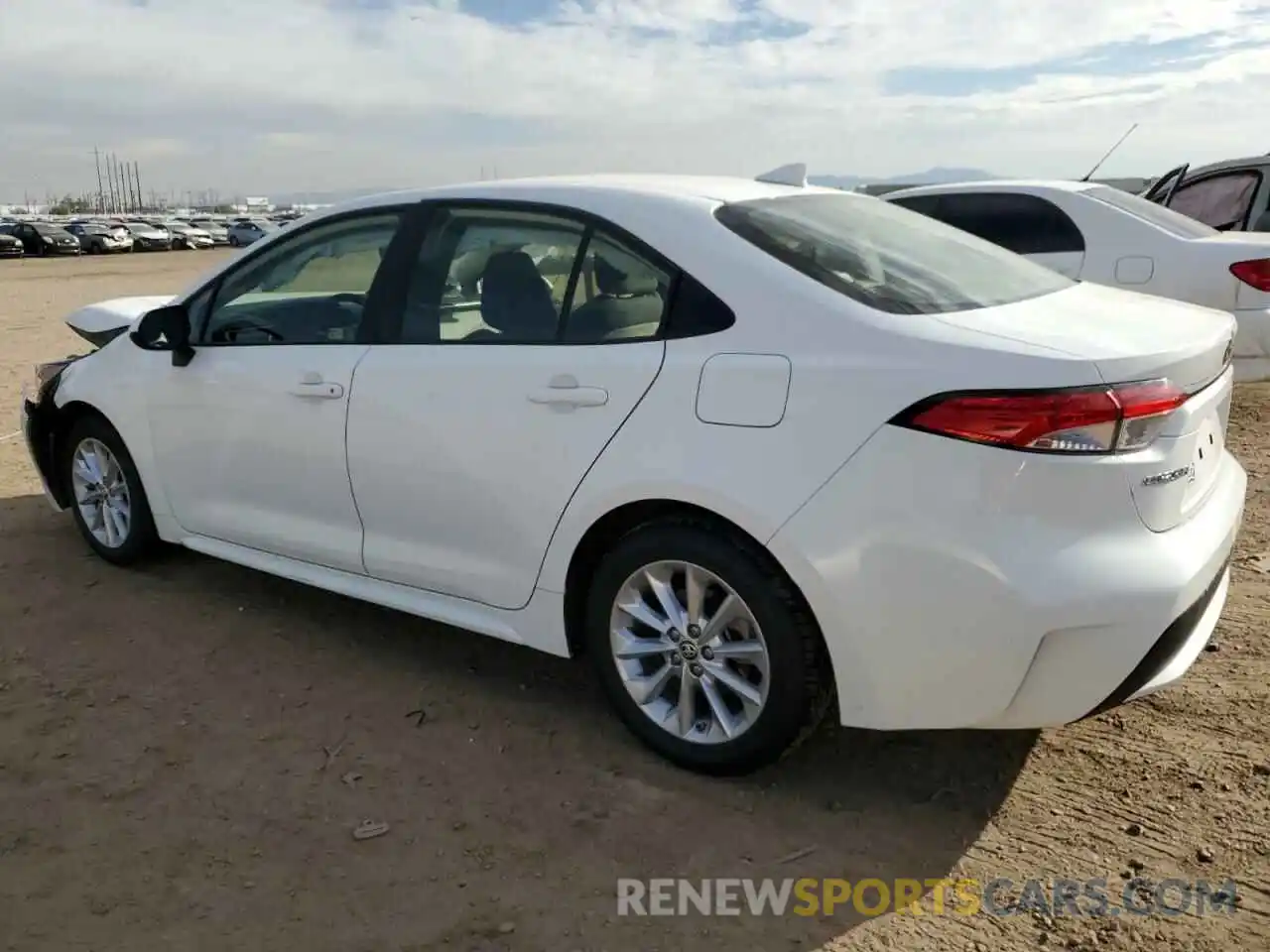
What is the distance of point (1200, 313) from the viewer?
10.3ft

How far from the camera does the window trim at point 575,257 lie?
116 inches

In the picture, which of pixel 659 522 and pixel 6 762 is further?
pixel 6 762

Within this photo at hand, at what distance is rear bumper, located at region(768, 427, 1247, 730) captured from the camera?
2.45m

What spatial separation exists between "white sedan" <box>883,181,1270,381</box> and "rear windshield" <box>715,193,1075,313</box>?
2.94 m

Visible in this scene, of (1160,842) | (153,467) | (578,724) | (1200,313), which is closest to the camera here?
(1160,842)

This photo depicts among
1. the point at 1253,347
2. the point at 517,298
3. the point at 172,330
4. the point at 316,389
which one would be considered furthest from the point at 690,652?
the point at 1253,347

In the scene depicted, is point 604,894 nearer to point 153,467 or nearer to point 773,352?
point 773,352

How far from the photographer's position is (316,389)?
3658 millimetres

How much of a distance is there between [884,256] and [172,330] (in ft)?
8.88

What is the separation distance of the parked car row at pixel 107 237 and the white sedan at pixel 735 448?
101 ft

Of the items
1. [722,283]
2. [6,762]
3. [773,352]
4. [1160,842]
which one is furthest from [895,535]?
[6,762]

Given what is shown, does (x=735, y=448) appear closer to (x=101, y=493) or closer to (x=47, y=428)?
(x=101, y=493)

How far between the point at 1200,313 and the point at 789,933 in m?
2.09

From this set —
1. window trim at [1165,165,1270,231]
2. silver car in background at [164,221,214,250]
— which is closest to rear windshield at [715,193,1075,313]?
window trim at [1165,165,1270,231]
